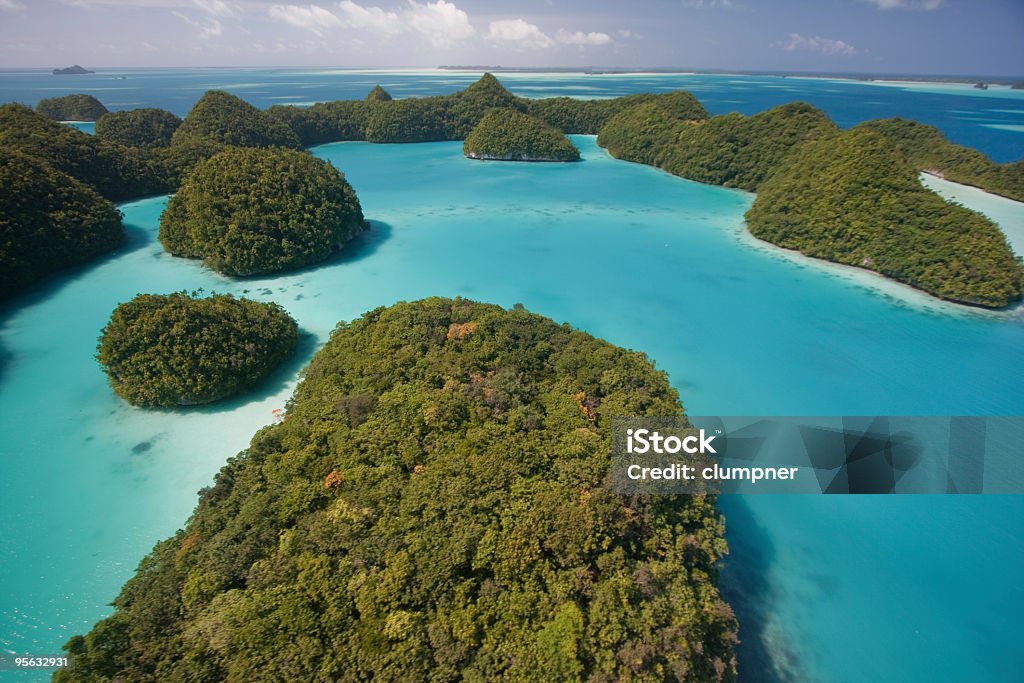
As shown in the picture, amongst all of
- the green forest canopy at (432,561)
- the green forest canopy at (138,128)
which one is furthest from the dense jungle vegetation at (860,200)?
the green forest canopy at (138,128)

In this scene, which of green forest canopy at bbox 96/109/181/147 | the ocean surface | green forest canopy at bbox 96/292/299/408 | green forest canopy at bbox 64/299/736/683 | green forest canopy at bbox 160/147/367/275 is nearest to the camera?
green forest canopy at bbox 64/299/736/683

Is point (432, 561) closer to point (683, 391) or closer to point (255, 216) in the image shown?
point (683, 391)

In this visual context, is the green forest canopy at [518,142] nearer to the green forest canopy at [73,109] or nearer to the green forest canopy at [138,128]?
the green forest canopy at [138,128]

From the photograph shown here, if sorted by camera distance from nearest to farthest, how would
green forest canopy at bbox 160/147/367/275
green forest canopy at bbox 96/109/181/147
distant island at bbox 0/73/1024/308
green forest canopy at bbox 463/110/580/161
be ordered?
distant island at bbox 0/73/1024/308, green forest canopy at bbox 160/147/367/275, green forest canopy at bbox 96/109/181/147, green forest canopy at bbox 463/110/580/161

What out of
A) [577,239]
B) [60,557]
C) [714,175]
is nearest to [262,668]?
[60,557]

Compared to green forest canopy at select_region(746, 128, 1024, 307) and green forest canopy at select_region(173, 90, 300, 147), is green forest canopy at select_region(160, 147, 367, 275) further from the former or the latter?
green forest canopy at select_region(746, 128, 1024, 307)

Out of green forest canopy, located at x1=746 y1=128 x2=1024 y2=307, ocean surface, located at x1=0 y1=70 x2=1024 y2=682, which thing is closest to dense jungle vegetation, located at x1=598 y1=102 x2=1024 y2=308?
green forest canopy, located at x1=746 y1=128 x2=1024 y2=307

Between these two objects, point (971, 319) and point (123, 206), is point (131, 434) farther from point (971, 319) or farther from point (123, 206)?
point (971, 319)
